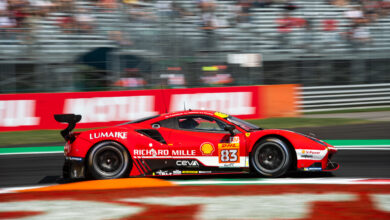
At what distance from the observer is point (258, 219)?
4.84 metres

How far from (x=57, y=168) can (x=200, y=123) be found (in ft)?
9.62

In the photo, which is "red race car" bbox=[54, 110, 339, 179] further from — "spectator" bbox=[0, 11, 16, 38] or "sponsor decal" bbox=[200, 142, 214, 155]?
"spectator" bbox=[0, 11, 16, 38]

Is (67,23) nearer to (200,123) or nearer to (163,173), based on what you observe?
(200,123)

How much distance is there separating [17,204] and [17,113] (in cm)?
802

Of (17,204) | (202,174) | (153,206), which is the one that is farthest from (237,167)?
(17,204)

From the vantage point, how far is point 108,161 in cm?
712

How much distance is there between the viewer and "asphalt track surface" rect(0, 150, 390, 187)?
7.39 meters

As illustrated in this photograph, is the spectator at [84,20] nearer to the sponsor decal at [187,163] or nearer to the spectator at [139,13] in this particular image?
the spectator at [139,13]

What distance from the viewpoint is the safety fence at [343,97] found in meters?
16.9

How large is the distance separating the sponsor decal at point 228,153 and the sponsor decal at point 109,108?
295 inches

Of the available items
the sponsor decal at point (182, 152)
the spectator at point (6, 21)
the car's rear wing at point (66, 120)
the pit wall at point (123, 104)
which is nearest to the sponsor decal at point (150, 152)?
the sponsor decal at point (182, 152)

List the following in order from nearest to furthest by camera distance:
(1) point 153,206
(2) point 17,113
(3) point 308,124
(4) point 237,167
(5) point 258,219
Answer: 1. (5) point 258,219
2. (1) point 153,206
3. (4) point 237,167
4. (2) point 17,113
5. (3) point 308,124

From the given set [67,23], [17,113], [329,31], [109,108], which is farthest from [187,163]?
[329,31]

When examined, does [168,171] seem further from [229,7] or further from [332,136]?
[229,7]
